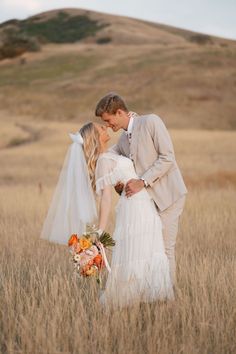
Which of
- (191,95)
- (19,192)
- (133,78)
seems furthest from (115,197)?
(133,78)

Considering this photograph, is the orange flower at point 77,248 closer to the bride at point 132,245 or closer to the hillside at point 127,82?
the bride at point 132,245

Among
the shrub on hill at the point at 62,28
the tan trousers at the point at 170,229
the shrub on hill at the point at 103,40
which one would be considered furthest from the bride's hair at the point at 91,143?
the shrub on hill at the point at 62,28

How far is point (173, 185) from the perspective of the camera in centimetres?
621

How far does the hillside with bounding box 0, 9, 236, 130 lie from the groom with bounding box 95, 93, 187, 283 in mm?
41990

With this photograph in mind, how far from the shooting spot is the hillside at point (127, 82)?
5331 centimetres

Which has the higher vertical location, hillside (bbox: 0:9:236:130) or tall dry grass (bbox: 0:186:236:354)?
hillside (bbox: 0:9:236:130)

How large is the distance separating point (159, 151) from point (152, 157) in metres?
0.09

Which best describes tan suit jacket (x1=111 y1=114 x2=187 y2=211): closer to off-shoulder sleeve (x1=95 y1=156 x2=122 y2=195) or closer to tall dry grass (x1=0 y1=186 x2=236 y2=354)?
off-shoulder sleeve (x1=95 y1=156 x2=122 y2=195)

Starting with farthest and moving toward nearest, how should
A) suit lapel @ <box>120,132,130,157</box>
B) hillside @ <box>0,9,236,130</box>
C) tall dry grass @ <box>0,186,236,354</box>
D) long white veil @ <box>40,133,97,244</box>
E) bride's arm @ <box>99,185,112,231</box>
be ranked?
hillside @ <box>0,9,236,130</box> < long white veil @ <box>40,133,97,244</box> < suit lapel @ <box>120,132,130,157</box> < bride's arm @ <box>99,185,112,231</box> < tall dry grass @ <box>0,186,236,354</box>

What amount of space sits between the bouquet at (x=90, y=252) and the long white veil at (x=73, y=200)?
1040mm

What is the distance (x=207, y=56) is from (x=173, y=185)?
2353 inches

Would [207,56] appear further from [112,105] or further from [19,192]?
[112,105]

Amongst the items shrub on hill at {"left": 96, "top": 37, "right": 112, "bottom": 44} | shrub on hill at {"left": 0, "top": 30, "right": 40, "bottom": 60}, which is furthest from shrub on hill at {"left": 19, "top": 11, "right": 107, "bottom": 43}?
shrub on hill at {"left": 0, "top": 30, "right": 40, "bottom": 60}

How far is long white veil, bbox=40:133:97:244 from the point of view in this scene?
7.28m
